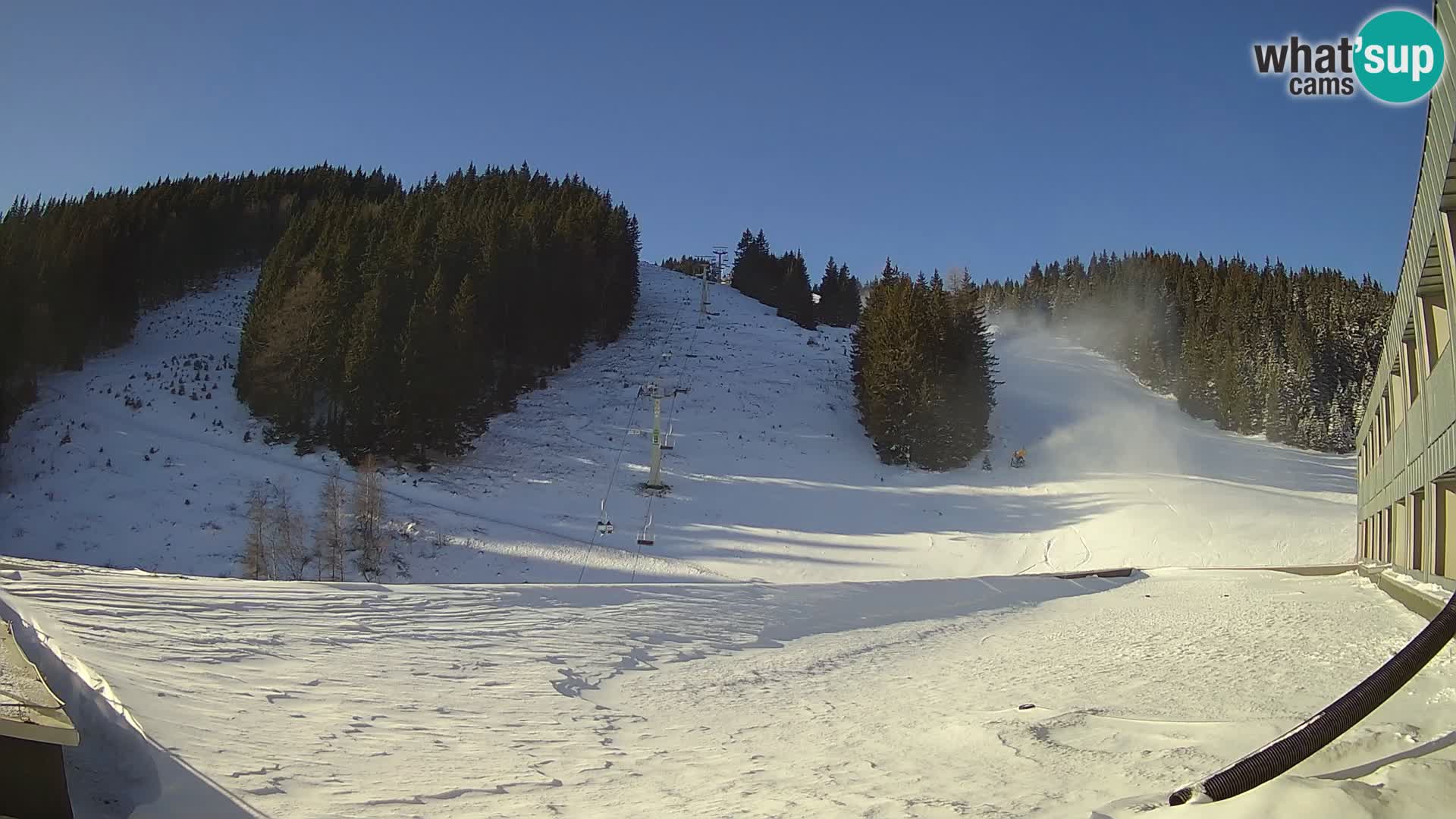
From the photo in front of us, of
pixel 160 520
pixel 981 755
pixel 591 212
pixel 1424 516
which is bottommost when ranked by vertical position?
pixel 160 520

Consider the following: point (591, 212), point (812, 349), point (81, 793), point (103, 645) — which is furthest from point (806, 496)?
point (591, 212)

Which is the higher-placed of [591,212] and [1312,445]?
[591,212]

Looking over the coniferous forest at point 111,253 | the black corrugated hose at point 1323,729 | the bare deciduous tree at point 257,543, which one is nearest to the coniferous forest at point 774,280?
the coniferous forest at point 111,253

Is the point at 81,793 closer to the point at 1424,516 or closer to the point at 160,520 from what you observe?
the point at 1424,516

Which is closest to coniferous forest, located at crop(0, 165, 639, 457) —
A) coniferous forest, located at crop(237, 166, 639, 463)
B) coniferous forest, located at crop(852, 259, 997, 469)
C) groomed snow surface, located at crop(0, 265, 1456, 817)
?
coniferous forest, located at crop(237, 166, 639, 463)

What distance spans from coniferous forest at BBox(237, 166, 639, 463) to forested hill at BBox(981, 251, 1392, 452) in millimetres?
36117

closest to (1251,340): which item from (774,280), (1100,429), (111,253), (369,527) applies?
(1100,429)

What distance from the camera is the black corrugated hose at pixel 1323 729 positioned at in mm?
3367

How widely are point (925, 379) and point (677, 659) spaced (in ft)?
115

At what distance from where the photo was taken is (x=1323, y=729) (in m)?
3.42

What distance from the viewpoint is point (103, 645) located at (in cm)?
675

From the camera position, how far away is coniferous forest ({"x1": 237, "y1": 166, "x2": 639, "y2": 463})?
3372cm

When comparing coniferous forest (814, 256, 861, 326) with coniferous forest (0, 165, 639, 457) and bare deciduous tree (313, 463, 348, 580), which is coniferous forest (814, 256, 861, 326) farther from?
bare deciduous tree (313, 463, 348, 580)

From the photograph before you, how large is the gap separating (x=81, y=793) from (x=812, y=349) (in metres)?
56.3
